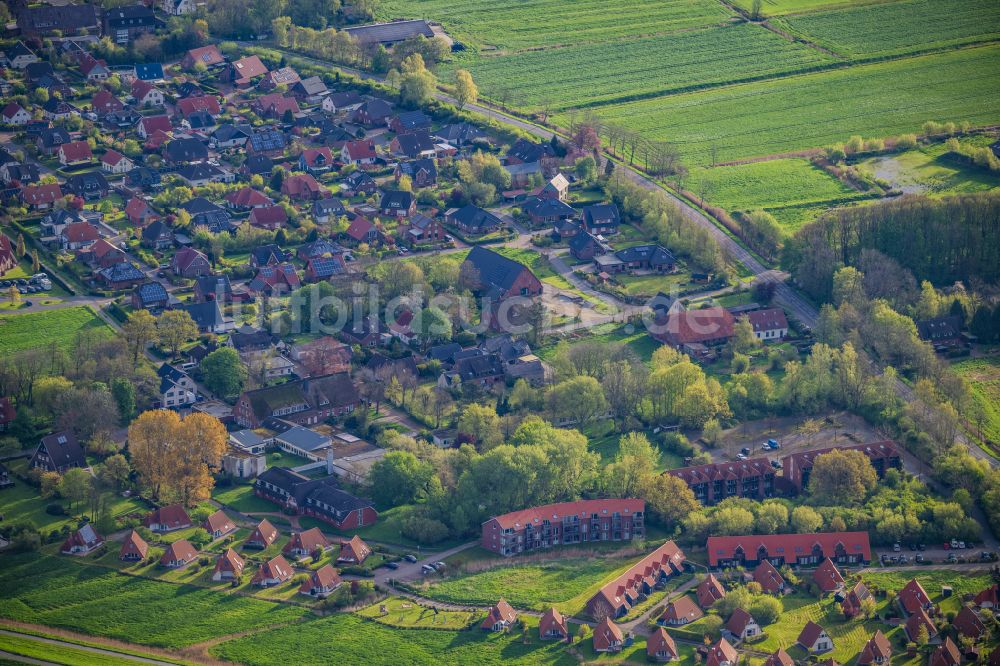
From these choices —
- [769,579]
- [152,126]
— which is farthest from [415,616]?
[152,126]

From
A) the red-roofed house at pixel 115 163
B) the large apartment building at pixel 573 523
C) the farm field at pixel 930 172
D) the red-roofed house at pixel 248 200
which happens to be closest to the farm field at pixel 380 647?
the large apartment building at pixel 573 523

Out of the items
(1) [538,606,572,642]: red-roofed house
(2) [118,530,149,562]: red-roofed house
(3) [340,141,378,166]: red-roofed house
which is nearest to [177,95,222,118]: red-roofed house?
(3) [340,141,378,166]: red-roofed house

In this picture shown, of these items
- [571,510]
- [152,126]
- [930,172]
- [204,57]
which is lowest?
[571,510]

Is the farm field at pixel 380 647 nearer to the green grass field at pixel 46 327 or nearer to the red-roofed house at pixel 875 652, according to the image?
the red-roofed house at pixel 875 652

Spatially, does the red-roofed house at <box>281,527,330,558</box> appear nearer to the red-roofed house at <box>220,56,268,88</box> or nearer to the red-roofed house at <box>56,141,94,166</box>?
the red-roofed house at <box>56,141,94,166</box>

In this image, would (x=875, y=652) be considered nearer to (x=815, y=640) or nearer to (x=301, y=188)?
(x=815, y=640)

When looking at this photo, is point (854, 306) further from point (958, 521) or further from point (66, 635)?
point (66, 635)
